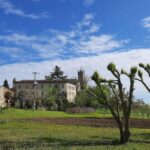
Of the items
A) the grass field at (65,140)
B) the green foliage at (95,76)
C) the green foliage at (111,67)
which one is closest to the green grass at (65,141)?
the grass field at (65,140)

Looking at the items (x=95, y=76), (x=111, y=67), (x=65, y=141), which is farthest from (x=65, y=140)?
(x=111, y=67)

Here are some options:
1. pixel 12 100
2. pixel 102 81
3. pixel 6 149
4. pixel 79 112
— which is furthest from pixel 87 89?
pixel 12 100

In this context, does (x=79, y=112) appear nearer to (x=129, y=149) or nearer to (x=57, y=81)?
(x=129, y=149)

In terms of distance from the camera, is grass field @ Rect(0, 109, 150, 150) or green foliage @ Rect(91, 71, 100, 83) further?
green foliage @ Rect(91, 71, 100, 83)

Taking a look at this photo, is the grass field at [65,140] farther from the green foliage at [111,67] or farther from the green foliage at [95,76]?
the green foliage at [111,67]

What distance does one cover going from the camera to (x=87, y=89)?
2505 centimetres

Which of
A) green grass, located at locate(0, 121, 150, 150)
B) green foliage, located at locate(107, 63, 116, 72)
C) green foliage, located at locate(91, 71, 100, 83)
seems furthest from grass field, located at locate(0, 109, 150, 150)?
green foliage, located at locate(107, 63, 116, 72)

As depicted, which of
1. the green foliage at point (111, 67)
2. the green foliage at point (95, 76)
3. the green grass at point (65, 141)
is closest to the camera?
the green grass at point (65, 141)

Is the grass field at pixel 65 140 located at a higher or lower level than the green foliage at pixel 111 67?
lower

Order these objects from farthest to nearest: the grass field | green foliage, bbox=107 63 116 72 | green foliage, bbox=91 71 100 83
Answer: green foliage, bbox=91 71 100 83, green foliage, bbox=107 63 116 72, the grass field

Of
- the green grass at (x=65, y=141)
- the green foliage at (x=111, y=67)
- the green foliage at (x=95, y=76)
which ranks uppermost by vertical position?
the green foliage at (x=111, y=67)

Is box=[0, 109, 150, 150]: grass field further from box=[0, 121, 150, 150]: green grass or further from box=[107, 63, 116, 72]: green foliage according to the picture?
box=[107, 63, 116, 72]: green foliage

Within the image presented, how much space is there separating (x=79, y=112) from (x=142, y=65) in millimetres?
70870

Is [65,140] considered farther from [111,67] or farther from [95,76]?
[111,67]
